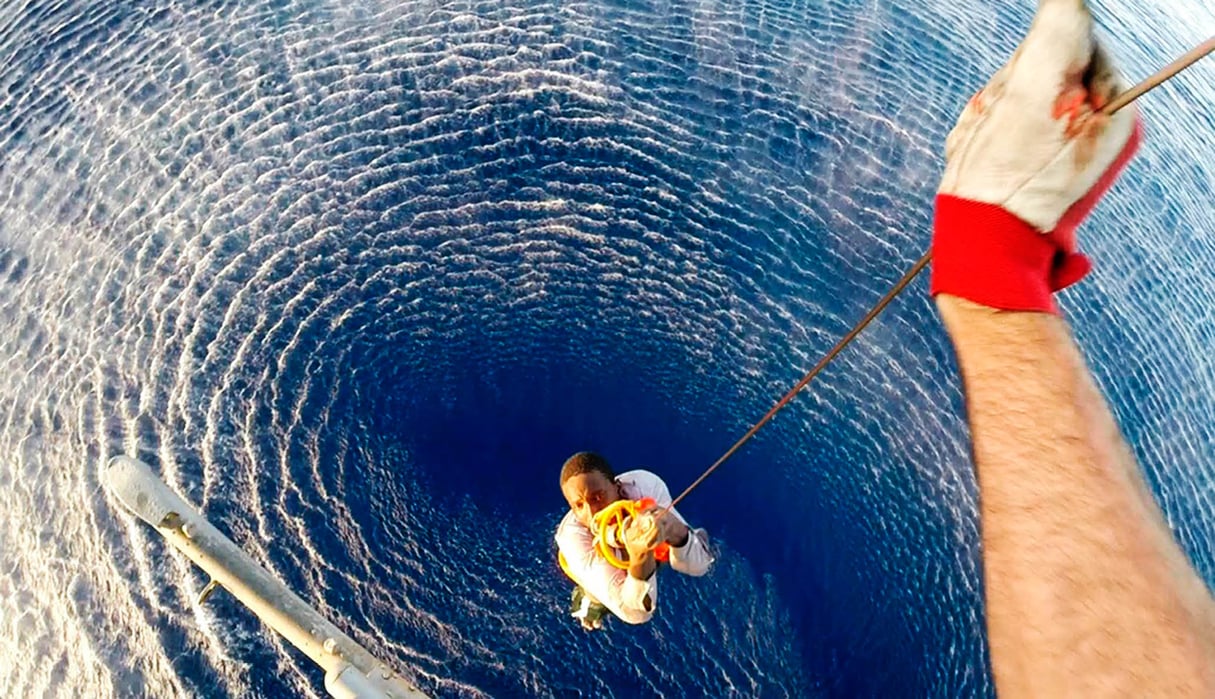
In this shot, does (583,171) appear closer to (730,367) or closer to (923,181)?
(730,367)

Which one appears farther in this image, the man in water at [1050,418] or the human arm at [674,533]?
the human arm at [674,533]

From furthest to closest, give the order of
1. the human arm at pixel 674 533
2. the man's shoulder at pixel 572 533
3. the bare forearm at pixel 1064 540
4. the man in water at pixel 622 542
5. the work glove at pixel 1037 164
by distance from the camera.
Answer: the man's shoulder at pixel 572 533, the human arm at pixel 674 533, the man in water at pixel 622 542, the work glove at pixel 1037 164, the bare forearm at pixel 1064 540

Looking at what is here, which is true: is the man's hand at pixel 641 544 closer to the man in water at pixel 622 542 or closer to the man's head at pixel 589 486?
the man in water at pixel 622 542

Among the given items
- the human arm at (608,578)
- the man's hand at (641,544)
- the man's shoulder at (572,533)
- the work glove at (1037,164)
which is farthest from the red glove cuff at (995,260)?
the man's shoulder at (572,533)

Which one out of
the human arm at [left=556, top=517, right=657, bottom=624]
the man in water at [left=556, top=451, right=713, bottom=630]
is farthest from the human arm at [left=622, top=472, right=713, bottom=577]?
the human arm at [left=556, top=517, right=657, bottom=624]

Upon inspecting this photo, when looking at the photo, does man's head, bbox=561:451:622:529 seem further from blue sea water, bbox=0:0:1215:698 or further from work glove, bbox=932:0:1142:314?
work glove, bbox=932:0:1142:314

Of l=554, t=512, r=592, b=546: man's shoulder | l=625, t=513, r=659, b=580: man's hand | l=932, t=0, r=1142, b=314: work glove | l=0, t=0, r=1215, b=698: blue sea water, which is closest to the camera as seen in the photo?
l=932, t=0, r=1142, b=314: work glove

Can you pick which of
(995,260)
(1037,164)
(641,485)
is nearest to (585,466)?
(641,485)
